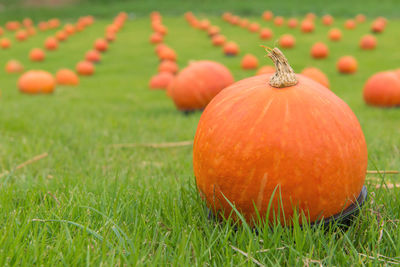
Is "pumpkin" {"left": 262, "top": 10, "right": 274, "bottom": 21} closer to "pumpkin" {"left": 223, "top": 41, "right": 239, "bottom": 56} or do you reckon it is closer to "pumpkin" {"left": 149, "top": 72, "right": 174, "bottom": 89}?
"pumpkin" {"left": 223, "top": 41, "right": 239, "bottom": 56}

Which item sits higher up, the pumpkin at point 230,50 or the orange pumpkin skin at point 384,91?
the orange pumpkin skin at point 384,91

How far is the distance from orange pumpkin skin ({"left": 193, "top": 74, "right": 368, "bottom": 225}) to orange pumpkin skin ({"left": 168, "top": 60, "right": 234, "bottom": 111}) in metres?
3.85

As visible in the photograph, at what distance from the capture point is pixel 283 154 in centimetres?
182

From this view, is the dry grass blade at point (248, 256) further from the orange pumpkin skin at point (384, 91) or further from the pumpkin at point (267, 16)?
the pumpkin at point (267, 16)

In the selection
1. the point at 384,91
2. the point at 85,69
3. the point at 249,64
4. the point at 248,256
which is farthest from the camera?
the point at 85,69

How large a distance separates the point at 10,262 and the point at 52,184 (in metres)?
1.07

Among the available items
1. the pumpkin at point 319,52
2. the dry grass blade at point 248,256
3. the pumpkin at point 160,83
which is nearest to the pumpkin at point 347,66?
the pumpkin at point 319,52

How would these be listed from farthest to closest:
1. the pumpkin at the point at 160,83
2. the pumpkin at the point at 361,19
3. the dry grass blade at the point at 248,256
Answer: the pumpkin at the point at 361,19 < the pumpkin at the point at 160,83 < the dry grass blade at the point at 248,256

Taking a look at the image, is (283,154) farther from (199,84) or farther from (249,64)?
(249,64)

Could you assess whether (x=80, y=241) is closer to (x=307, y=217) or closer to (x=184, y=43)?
(x=307, y=217)

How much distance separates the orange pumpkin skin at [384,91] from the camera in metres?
6.62

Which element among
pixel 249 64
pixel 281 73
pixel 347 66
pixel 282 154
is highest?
pixel 281 73

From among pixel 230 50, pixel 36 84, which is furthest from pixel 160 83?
pixel 230 50

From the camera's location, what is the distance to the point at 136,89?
909 cm
